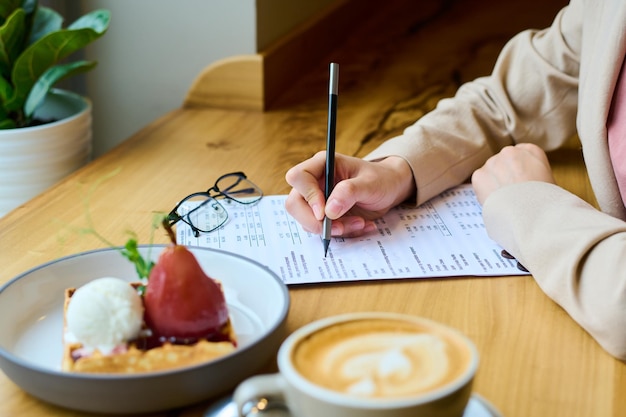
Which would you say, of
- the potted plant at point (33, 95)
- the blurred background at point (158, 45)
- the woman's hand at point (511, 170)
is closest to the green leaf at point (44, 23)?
the potted plant at point (33, 95)

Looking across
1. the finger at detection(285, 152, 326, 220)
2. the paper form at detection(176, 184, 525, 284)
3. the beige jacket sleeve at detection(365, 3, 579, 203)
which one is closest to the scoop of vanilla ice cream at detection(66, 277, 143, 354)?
the paper form at detection(176, 184, 525, 284)

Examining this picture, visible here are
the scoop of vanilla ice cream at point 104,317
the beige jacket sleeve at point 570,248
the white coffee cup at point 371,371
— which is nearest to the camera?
the white coffee cup at point 371,371

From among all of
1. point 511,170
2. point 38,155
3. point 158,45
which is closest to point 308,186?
point 511,170

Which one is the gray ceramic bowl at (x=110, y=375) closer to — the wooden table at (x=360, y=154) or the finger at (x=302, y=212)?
the wooden table at (x=360, y=154)

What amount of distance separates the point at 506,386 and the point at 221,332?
0.70ft

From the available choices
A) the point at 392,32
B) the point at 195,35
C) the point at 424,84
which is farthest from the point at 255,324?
the point at 392,32

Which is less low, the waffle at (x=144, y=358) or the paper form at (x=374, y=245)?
the waffle at (x=144, y=358)

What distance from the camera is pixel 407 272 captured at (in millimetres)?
799

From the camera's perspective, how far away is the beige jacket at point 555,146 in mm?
716

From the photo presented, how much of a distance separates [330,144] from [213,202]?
204 mm

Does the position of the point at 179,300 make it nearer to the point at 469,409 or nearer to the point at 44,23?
the point at 469,409

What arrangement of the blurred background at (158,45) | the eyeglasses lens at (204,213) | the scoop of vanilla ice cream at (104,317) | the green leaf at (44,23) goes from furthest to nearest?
the blurred background at (158,45)
the green leaf at (44,23)
the eyeglasses lens at (204,213)
the scoop of vanilla ice cream at (104,317)

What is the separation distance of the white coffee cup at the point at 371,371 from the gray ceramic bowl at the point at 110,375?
60 millimetres

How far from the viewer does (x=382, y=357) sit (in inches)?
19.8
